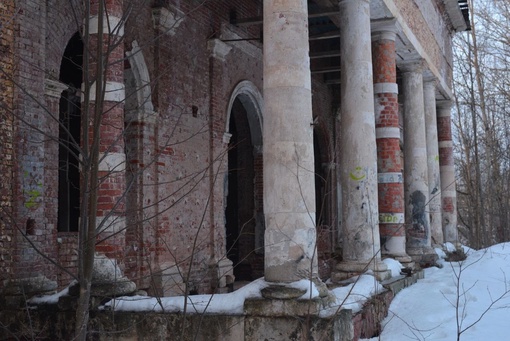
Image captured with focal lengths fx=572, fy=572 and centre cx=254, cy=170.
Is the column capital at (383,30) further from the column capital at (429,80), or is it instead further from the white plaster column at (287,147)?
the white plaster column at (287,147)

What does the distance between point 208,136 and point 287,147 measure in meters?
5.09

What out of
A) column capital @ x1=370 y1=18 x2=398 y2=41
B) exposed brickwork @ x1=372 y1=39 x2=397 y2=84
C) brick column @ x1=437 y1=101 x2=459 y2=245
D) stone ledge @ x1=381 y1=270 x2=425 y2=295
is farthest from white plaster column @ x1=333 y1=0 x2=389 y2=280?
brick column @ x1=437 y1=101 x2=459 y2=245

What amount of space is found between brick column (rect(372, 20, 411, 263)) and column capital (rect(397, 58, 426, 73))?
2265 millimetres

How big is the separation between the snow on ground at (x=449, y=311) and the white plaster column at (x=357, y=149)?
0.87 meters

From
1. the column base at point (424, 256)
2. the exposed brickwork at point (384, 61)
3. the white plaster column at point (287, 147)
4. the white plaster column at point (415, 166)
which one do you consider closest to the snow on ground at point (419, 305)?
the white plaster column at point (287, 147)

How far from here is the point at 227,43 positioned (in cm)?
1111

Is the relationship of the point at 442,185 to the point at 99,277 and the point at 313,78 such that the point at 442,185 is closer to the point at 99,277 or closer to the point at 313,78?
the point at 313,78

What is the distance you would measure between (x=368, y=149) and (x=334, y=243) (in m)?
8.80

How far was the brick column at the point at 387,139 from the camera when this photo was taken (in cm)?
1045

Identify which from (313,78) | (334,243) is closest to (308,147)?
(313,78)

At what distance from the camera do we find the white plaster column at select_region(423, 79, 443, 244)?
1459cm

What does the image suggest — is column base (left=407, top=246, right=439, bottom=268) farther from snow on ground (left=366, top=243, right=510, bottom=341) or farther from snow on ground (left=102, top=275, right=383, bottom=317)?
snow on ground (left=102, top=275, right=383, bottom=317)

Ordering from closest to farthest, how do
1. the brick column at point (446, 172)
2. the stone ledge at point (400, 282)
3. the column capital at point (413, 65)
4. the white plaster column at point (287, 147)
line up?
1. the white plaster column at point (287, 147)
2. the stone ledge at point (400, 282)
3. the column capital at point (413, 65)
4. the brick column at point (446, 172)

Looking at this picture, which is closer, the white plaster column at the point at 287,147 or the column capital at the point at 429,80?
the white plaster column at the point at 287,147
